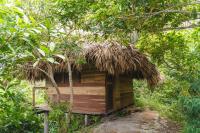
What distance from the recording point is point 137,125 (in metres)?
8.41

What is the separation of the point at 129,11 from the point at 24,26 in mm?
3668

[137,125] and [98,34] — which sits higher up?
[98,34]

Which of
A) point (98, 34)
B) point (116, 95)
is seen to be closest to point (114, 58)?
point (116, 95)

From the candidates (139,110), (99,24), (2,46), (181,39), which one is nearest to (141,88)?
(139,110)

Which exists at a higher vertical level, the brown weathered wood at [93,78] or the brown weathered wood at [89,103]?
the brown weathered wood at [93,78]

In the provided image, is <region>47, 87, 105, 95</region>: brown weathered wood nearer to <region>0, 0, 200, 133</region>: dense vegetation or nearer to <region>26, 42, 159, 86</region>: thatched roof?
<region>26, 42, 159, 86</region>: thatched roof

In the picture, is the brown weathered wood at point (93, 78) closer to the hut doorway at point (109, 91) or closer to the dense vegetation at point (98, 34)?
the hut doorway at point (109, 91)

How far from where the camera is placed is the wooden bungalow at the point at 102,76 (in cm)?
838

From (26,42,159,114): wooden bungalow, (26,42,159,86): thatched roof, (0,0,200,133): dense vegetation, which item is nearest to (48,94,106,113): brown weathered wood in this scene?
(26,42,159,114): wooden bungalow

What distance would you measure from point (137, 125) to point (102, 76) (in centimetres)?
187

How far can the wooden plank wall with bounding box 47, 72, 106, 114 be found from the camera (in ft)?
29.3

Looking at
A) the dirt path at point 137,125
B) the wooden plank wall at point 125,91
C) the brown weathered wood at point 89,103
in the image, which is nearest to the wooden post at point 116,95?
the wooden plank wall at point 125,91

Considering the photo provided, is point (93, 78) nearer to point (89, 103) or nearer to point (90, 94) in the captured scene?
point (90, 94)

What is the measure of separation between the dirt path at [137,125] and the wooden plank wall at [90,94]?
0.57 m
